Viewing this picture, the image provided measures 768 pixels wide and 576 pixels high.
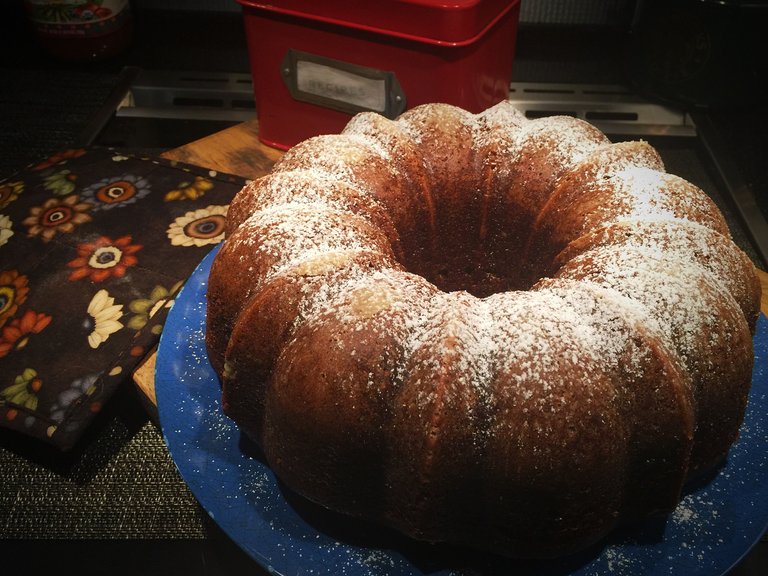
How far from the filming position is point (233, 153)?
1.75m

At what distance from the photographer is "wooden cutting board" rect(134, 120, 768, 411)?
1.72 metres

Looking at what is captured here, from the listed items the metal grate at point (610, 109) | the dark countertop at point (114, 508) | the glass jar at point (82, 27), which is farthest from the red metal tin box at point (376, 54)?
the dark countertop at point (114, 508)

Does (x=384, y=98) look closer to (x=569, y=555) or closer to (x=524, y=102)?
(x=524, y=102)

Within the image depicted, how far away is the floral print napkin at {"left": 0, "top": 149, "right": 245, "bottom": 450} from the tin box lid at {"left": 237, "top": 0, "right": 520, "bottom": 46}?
469mm

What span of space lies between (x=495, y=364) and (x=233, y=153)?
1.16m

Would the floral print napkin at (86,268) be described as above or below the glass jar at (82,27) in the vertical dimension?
below

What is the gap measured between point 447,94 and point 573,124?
33cm

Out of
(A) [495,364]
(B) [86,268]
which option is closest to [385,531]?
(A) [495,364]

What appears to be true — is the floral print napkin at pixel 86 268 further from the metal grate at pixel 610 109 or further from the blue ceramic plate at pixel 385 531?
the metal grate at pixel 610 109

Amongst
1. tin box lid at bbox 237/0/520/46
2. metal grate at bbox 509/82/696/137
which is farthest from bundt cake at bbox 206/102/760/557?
metal grate at bbox 509/82/696/137

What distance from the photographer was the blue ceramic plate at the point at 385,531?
854 millimetres

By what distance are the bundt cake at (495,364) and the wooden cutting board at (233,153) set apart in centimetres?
69

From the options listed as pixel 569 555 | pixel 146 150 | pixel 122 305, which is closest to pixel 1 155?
pixel 146 150

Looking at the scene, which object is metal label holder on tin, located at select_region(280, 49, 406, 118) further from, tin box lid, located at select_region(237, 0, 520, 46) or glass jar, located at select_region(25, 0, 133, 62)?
glass jar, located at select_region(25, 0, 133, 62)
